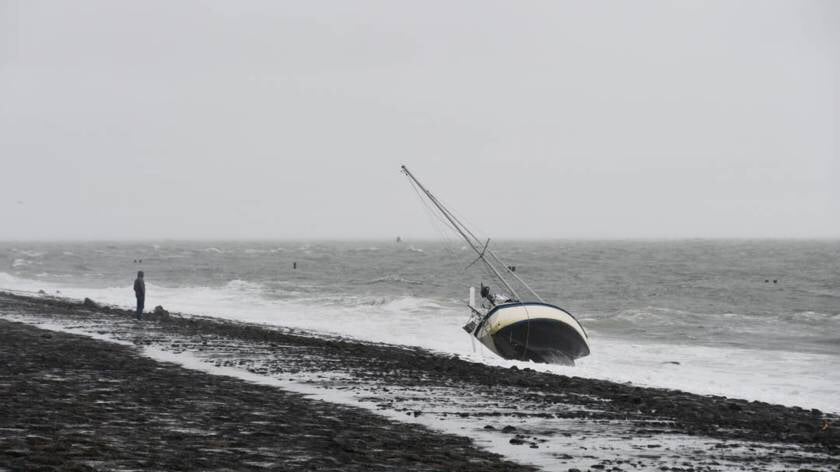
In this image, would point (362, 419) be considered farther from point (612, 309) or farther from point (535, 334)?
point (612, 309)

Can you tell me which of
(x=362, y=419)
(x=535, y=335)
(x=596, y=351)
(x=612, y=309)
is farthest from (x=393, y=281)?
(x=362, y=419)

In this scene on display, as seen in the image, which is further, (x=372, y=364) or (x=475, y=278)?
(x=475, y=278)

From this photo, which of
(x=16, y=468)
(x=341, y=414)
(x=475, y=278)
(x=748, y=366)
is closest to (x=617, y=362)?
(x=748, y=366)

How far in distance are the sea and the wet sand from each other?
407cm

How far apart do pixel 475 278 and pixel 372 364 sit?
5544cm

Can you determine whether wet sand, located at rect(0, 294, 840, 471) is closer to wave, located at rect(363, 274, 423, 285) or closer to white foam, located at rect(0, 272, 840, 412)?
white foam, located at rect(0, 272, 840, 412)

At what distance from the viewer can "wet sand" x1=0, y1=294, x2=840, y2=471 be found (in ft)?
33.7

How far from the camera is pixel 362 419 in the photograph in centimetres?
1306

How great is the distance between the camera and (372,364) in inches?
821

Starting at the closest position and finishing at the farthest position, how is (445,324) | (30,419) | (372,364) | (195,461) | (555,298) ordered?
1. (195,461)
2. (30,419)
3. (372,364)
4. (445,324)
5. (555,298)

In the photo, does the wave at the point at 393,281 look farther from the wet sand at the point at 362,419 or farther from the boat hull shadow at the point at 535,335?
the wet sand at the point at 362,419

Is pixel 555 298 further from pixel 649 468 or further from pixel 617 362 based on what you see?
pixel 649 468

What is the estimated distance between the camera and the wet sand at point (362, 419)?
10.3 meters

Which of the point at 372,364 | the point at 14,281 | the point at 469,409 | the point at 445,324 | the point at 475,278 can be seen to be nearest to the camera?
the point at 469,409
